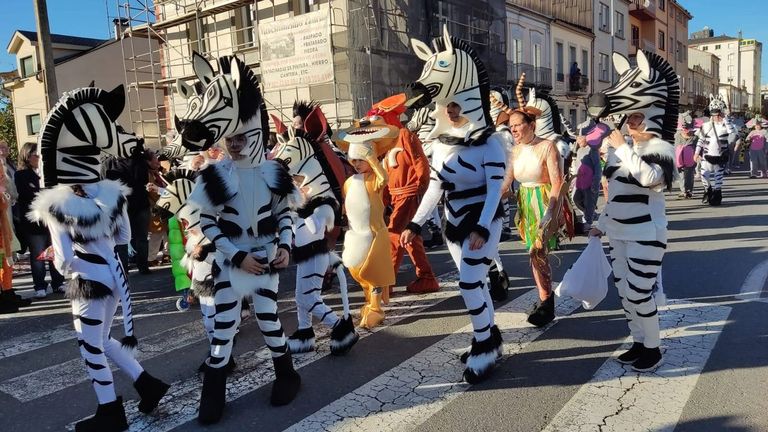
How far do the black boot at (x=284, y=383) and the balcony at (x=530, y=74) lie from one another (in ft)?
77.2

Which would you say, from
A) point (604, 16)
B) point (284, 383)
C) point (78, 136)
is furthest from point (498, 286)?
point (604, 16)

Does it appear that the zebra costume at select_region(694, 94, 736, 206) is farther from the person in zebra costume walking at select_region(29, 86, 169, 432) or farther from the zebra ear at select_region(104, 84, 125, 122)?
the person in zebra costume walking at select_region(29, 86, 169, 432)

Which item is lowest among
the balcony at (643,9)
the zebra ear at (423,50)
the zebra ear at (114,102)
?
the zebra ear at (114,102)

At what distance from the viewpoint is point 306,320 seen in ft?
15.6

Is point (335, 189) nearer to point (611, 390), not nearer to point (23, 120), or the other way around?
point (611, 390)

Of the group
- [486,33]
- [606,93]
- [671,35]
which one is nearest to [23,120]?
[486,33]

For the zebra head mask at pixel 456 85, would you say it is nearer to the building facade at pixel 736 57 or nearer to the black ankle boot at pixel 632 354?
the black ankle boot at pixel 632 354

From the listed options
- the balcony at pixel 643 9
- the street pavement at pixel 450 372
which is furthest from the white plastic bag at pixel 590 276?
the balcony at pixel 643 9

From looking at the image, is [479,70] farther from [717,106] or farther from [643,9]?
[643,9]

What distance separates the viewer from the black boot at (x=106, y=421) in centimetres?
345

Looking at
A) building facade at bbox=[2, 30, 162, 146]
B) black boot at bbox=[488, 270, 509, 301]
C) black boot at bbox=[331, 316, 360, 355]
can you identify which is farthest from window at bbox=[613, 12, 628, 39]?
black boot at bbox=[331, 316, 360, 355]

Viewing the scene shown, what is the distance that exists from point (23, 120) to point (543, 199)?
30420 mm

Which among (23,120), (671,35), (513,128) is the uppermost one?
(671,35)

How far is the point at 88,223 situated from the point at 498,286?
3990 millimetres
